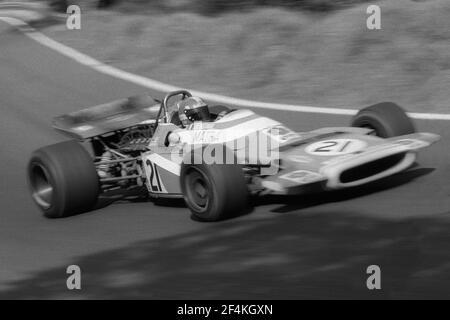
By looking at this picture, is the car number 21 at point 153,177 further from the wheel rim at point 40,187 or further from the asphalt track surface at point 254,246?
the wheel rim at point 40,187

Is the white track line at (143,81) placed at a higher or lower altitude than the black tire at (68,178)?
higher

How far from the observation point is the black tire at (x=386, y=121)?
31.3ft

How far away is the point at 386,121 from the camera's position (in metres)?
9.56

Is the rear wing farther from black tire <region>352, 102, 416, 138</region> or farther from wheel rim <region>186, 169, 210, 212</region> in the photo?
black tire <region>352, 102, 416, 138</region>

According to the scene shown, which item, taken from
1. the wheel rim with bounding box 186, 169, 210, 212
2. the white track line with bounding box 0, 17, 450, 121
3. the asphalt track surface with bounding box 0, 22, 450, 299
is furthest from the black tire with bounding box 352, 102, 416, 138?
the white track line with bounding box 0, 17, 450, 121

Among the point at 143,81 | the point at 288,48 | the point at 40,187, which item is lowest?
the point at 40,187

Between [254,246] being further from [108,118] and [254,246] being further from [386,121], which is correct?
[108,118]

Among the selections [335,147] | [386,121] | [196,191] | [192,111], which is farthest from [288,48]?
[196,191]

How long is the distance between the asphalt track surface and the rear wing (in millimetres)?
807

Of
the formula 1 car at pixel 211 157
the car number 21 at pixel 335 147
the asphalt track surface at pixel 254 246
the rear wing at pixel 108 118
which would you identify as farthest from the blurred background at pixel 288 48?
the car number 21 at pixel 335 147

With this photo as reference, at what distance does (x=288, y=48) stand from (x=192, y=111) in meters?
6.32

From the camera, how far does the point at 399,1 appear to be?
15.5 meters

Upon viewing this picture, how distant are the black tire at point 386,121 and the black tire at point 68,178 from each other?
106 inches
